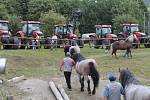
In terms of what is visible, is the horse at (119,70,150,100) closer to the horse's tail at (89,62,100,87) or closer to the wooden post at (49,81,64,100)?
the wooden post at (49,81,64,100)

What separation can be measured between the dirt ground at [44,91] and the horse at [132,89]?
170 inches

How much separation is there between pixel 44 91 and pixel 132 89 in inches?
269

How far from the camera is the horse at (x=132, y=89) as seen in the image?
34.3 feet

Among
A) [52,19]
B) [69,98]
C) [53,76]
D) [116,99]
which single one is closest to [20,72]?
[53,76]

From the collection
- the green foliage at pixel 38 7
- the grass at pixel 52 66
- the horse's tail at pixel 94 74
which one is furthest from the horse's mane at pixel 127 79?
the green foliage at pixel 38 7

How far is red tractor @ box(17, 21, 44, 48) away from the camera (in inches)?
1496

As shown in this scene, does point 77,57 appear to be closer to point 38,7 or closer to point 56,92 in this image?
point 56,92

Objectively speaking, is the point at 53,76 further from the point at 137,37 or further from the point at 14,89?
the point at 137,37

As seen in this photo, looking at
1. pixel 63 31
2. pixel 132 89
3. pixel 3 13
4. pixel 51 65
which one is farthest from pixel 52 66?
pixel 3 13

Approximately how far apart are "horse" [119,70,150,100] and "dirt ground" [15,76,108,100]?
432 centimetres

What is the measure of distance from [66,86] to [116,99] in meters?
6.88

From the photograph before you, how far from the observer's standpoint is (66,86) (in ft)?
61.2

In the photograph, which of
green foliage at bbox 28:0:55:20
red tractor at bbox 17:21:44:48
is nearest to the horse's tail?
red tractor at bbox 17:21:44:48

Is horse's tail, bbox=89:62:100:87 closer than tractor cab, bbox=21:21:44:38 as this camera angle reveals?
Yes
